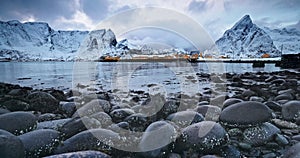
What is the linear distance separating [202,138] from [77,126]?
206 cm

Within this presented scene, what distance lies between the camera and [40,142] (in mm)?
2596

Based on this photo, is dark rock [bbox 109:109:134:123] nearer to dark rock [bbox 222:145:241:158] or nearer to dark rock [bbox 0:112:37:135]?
dark rock [bbox 0:112:37:135]

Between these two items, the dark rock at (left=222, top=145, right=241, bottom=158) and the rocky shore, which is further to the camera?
the dark rock at (left=222, top=145, right=241, bottom=158)

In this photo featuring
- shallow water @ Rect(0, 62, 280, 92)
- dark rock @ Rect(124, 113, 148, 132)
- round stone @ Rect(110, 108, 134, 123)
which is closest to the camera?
dark rock @ Rect(124, 113, 148, 132)

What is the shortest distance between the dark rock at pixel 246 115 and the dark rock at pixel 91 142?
6.86 feet

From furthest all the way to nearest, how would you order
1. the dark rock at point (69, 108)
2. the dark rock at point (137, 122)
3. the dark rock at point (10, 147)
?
the dark rock at point (69, 108) < the dark rock at point (137, 122) < the dark rock at point (10, 147)

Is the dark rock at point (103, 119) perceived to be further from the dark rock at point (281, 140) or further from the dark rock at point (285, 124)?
the dark rock at point (285, 124)

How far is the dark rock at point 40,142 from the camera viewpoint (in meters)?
2.51

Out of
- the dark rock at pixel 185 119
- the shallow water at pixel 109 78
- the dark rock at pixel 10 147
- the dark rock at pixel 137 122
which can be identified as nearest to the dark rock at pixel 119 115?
the dark rock at pixel 137 122

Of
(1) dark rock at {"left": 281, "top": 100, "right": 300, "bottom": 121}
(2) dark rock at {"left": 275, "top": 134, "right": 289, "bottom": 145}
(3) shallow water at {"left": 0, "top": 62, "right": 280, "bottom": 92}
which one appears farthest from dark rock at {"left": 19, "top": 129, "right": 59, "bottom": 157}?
(3) shallow water at {"left": 0, "top": 62, "right": 280, "bottom": 92}

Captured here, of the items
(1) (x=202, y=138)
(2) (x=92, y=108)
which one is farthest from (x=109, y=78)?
(1) (x=202, y=138)

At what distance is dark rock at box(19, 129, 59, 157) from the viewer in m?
2.51

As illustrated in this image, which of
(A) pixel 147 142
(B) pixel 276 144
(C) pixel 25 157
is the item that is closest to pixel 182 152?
(A) pixel 147 142

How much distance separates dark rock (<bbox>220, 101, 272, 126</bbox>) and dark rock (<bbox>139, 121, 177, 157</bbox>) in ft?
4.23
